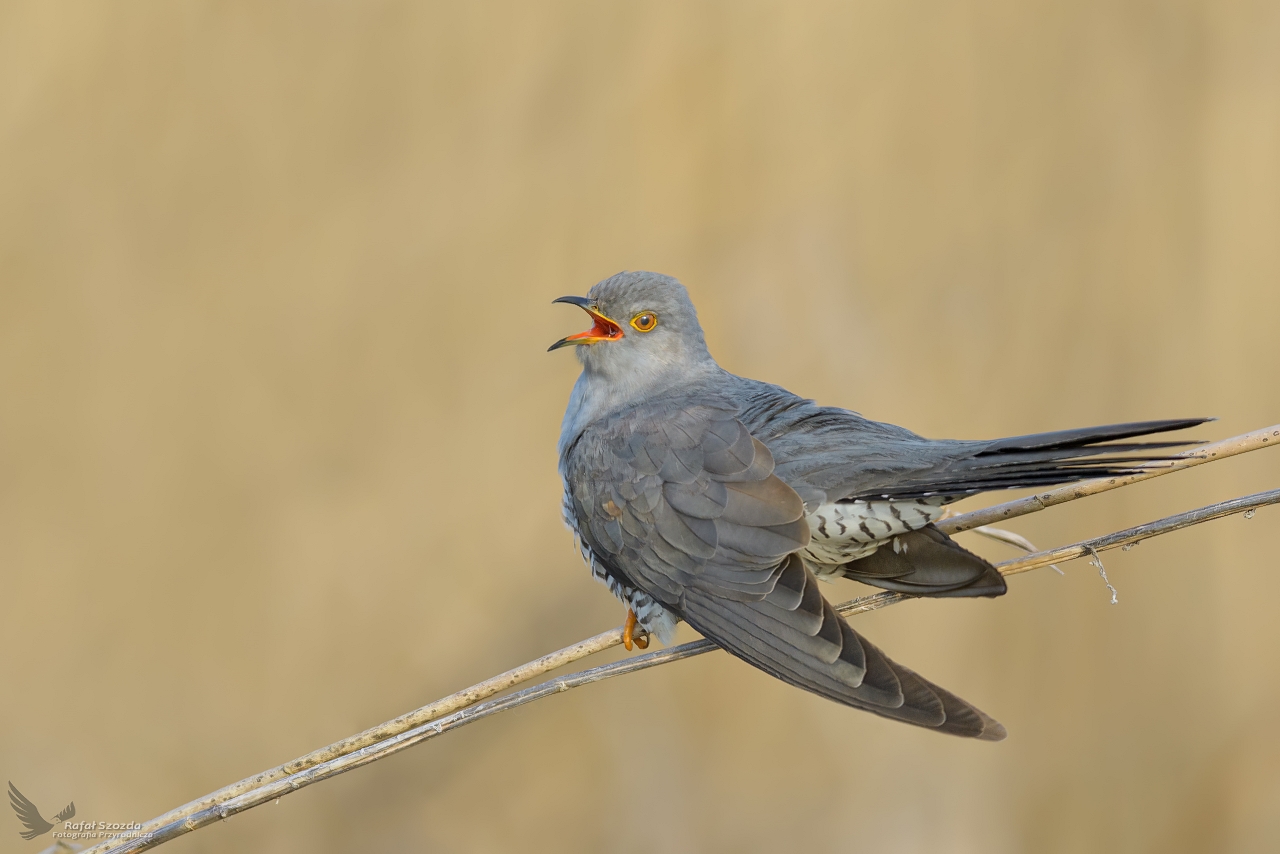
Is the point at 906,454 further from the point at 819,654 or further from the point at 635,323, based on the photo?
the point at 635,323

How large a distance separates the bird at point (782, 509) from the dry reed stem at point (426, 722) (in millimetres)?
139

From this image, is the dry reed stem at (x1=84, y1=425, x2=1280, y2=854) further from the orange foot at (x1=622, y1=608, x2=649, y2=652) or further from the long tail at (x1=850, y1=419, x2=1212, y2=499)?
the orange foot at (x1=622, y1=608, x2=649, y2=652)

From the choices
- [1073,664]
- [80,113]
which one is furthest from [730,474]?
[80,113]

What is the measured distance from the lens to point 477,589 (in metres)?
3.55

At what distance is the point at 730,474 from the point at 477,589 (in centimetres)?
154

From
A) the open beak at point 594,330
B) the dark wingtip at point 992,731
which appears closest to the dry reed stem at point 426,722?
the dark wingtip at point 992,731

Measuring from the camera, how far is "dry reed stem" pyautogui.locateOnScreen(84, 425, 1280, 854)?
174 cm

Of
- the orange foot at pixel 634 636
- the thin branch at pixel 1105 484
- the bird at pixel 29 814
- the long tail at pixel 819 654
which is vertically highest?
the thin branch at pixel 1105 484

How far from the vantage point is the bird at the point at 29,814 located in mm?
3174

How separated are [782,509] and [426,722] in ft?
2.99

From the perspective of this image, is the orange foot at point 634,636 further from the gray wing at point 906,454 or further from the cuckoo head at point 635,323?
the cuckoo head at point 635,323

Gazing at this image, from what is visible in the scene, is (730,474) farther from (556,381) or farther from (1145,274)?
(1145,274)

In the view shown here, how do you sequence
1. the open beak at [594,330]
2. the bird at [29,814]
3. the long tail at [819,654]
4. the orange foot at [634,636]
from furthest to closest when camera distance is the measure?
the bird at [29,814] < the open beak at [594,330] < the orange foot at [634,636] < the long tail at [819,654]

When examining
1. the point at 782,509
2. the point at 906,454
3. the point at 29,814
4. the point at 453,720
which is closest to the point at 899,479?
the point at 906,454
